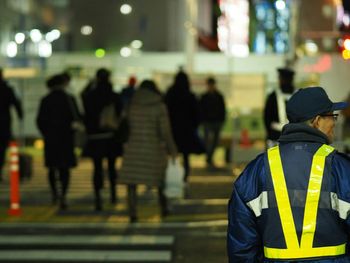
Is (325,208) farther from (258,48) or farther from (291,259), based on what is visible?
(258,48)

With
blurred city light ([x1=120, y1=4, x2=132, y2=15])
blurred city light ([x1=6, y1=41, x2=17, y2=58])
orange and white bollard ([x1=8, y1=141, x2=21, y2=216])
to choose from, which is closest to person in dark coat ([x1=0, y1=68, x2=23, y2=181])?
orange and white bollard ([x1=8, y1=141, x2=21, y2=216])

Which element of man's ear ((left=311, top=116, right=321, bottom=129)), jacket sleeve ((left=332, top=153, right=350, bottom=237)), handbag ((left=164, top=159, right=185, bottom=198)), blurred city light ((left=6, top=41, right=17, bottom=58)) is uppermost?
blurred city light ((left=6, top=41, right=17, bottom=58))

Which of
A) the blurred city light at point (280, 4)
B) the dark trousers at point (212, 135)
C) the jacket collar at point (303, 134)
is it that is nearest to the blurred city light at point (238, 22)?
the blurred city light at point (280, 4)

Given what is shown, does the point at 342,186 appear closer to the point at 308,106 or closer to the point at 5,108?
the point at 308,106

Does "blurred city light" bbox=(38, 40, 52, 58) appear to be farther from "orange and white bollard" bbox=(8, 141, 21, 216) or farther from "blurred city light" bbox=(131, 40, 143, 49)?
"orange and white bollard" bbox=(8, 141, 21, 216)

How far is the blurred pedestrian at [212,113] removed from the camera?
1630 centimetres

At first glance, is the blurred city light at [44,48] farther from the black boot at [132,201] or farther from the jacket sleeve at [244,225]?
the jacket sleeve at [244,225]

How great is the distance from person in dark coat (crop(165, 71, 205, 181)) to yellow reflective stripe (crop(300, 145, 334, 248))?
936 cm

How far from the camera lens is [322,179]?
149 inches

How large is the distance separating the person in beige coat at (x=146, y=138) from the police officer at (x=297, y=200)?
21.5ft

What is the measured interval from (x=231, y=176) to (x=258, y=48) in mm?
20059

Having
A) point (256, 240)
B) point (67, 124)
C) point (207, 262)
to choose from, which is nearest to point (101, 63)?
point (67, 124)

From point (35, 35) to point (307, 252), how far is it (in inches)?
995

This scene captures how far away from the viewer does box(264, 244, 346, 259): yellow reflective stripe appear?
3.74 meters
